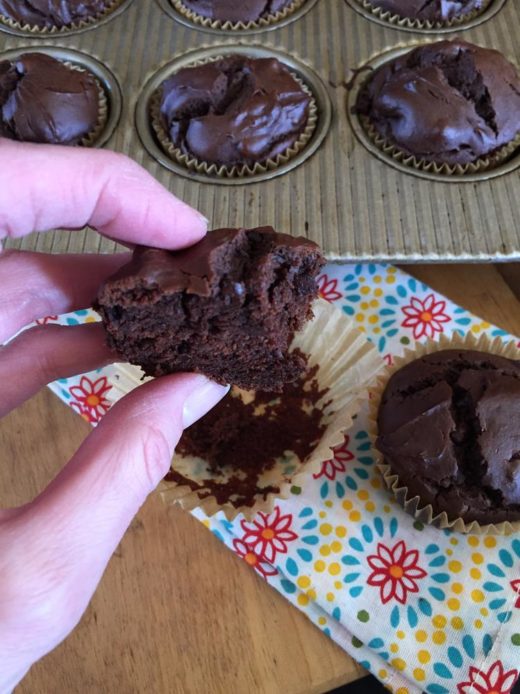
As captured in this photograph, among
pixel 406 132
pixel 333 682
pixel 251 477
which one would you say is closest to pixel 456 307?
pixel 406 132

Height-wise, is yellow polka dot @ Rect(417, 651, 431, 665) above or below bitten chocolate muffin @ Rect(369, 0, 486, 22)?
below

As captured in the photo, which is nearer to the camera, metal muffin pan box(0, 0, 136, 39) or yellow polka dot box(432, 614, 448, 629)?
yellow polka dot box(432, 614, 448, 629)

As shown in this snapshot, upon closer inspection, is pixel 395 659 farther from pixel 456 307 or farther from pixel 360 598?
pixel 456 307

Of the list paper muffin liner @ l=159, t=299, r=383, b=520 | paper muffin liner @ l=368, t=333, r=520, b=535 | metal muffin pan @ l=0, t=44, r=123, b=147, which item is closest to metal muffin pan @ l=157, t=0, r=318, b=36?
metal muffin pan @ l=0, t=44, r=123, b=147

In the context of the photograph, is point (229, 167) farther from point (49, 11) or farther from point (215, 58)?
point (49, 11)

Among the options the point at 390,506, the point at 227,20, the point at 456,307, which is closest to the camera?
the point at 390,506

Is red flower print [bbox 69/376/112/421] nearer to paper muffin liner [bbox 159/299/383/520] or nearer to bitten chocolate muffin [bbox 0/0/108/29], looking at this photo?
paper muffin liner [bbox 159/299/383/520]

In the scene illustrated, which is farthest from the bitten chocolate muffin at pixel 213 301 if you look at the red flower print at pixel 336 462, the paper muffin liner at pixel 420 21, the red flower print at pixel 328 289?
the paper muffin liner at pixel 420 21

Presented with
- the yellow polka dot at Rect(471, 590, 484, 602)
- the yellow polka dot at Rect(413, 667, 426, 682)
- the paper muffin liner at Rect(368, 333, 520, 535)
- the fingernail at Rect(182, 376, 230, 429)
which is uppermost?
the fingernail at Rect(182, 376, 230, 429)
